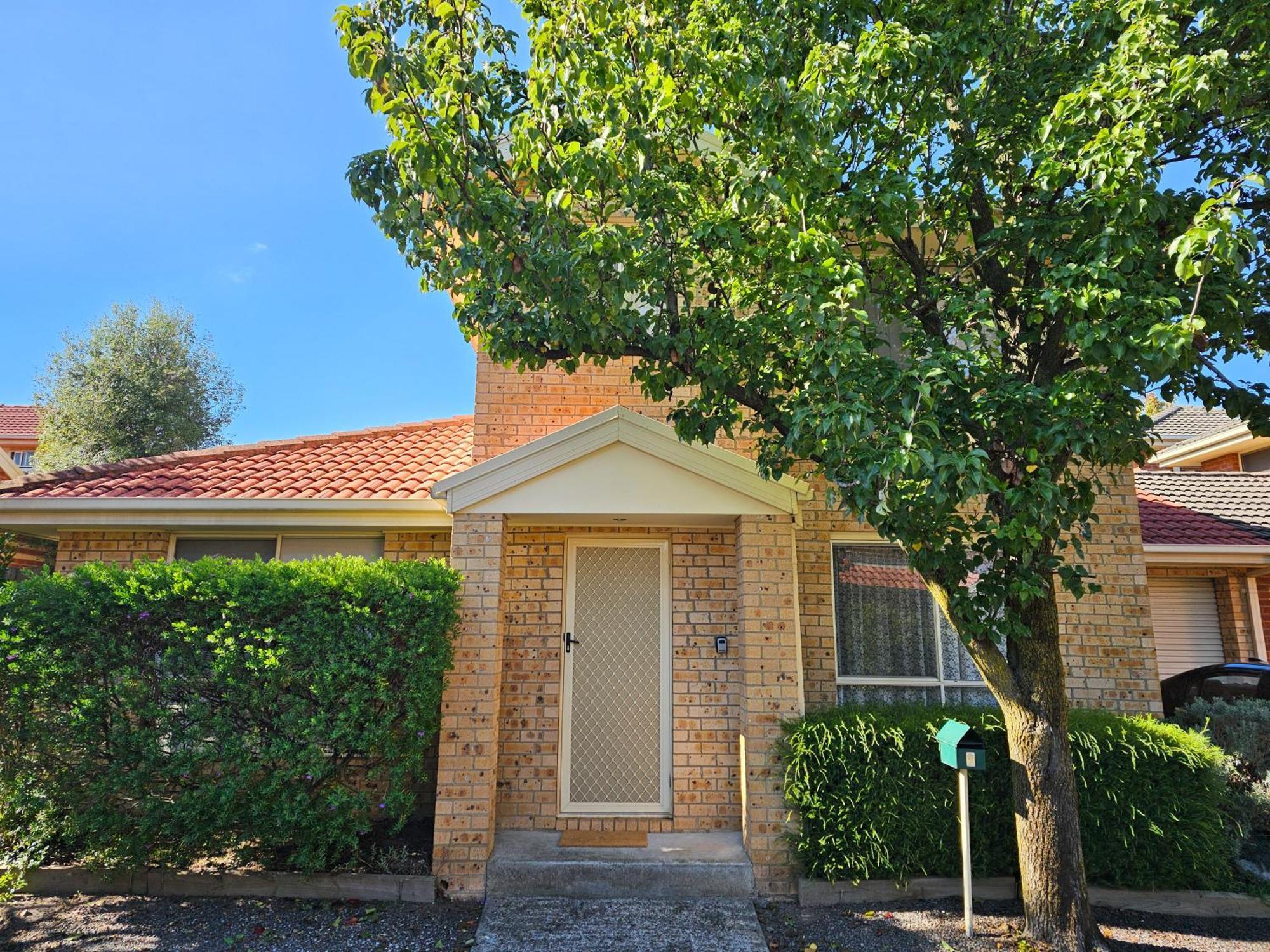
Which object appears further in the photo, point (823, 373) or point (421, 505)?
Answer: point (421, 505)

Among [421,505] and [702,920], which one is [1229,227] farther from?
[421,505]

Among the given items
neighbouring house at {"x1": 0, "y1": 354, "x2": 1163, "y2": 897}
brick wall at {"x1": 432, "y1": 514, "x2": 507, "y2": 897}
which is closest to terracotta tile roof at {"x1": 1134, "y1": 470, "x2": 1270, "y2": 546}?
neighbouring house at {"x1": 0, "y1": 354, "x2": 1163, "y2": 897}

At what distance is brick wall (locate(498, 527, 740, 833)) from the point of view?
21.4 ft

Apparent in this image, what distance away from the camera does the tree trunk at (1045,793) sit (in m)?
4.77

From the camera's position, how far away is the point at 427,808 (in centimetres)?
666

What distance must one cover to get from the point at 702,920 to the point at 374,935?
245 centimetres

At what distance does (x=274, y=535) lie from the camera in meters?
7.40

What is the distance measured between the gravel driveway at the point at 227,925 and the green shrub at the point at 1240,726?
23.4 feet

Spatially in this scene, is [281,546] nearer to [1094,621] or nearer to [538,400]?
[538,400]

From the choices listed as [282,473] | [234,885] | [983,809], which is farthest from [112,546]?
[983,809]

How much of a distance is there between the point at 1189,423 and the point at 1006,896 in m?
21.7

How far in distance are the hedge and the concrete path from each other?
2.74ft

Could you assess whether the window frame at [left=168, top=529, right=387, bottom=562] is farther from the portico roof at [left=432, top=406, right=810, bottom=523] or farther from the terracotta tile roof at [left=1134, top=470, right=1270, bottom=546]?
the terracotta tile roof at [left=1134, top=470, right=1270, bottom=546]

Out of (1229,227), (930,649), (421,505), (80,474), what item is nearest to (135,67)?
(80,474)
